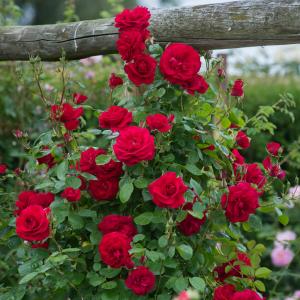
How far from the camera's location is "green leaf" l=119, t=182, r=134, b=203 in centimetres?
204

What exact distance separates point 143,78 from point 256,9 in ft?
1.65

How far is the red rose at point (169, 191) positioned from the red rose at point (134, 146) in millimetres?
96

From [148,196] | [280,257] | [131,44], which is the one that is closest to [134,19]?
[131,44]

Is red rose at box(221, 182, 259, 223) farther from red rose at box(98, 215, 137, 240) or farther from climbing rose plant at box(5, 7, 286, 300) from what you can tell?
red rose at box(98, 215, 137, 240)

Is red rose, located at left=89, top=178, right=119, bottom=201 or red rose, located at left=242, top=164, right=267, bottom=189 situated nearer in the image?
red rose, located at left=89, top=178, right=119, bottom=201

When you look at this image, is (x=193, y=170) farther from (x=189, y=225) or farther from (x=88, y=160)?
(x=88, y=160)

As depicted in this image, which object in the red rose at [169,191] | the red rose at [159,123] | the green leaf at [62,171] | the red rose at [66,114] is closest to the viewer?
the red rose at [169,191]

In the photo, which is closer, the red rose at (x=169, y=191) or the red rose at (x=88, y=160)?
the red rose at (x=169, y=191)

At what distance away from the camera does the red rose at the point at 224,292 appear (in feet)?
6.98

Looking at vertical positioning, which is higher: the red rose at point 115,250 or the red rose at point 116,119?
the red rose at point 116,119

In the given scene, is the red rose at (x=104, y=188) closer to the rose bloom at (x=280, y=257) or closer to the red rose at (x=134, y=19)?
the red rose at (x=134, y=19)

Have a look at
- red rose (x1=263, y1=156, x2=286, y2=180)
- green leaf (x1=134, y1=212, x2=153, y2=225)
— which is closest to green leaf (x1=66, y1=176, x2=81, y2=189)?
green leaf (x1=134, y1=212, x2=153, y2=225)

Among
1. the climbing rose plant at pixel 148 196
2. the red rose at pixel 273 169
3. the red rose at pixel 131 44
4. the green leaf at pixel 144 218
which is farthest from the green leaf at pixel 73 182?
the red rose at pixel 273 169

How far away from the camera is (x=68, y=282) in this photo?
7.20 ft
